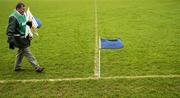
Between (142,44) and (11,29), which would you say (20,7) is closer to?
(11,29)

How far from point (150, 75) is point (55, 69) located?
2607 mm

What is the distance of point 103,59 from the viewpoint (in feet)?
31.0

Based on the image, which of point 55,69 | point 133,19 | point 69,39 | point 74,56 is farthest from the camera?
point 133,19

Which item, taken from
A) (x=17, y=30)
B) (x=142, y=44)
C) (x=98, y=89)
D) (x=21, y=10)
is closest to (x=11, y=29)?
(x=17, y=30)

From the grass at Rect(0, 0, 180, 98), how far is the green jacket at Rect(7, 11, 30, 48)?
0.87m

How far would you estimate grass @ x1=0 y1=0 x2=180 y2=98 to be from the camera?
705 centimetres

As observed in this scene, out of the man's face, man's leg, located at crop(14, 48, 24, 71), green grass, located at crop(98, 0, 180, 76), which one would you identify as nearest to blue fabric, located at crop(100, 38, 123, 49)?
green grass, located at crop(98, 0, 180, 76)

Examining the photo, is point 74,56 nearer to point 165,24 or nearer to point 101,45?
point 101,45

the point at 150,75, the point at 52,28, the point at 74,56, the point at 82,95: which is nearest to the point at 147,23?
the point at 52,28

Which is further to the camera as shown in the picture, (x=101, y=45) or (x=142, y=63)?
(x=101, y=45)

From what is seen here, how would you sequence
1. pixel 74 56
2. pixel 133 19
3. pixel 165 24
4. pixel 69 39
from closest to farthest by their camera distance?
1. pixel 74 56
2. pixel 69 39
3. pixel 165 24
4. pixel 133 19

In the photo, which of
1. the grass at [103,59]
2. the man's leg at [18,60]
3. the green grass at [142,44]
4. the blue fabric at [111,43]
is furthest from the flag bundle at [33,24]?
the blue fabric at [111,43]

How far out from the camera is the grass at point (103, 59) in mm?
7047

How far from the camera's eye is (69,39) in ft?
40.9
